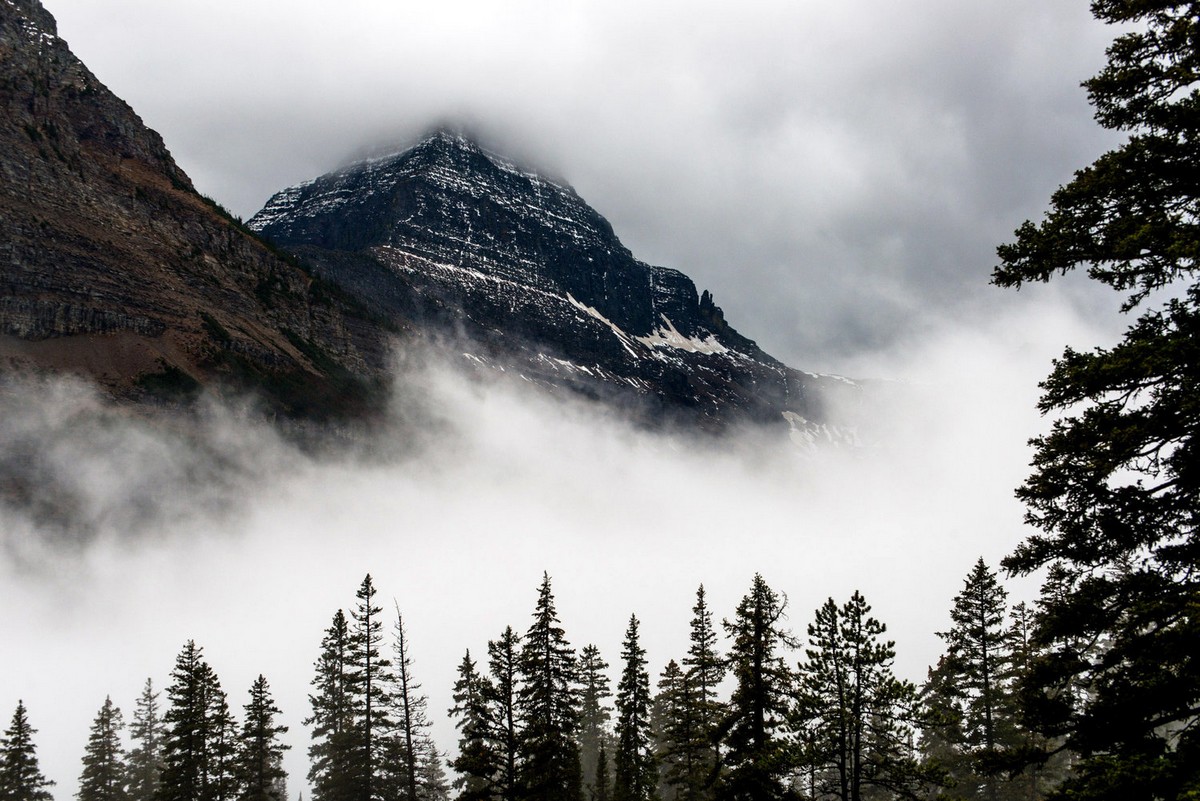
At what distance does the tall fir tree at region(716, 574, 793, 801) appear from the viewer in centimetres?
2338

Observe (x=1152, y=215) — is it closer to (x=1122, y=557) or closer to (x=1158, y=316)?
(x=1158, y=316)

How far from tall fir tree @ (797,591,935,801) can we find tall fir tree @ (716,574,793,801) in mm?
2129

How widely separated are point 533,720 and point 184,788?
55.0ft

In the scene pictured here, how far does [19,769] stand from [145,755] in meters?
16.0

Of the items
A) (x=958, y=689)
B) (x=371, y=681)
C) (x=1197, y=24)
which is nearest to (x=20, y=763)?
(x=371, y=681)

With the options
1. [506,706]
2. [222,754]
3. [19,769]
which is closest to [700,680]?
[506,706]

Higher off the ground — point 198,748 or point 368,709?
point 368,709

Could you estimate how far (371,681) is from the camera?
118ft

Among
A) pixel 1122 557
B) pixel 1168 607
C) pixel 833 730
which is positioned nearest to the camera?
pixel 1168 607

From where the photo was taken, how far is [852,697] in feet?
69.4

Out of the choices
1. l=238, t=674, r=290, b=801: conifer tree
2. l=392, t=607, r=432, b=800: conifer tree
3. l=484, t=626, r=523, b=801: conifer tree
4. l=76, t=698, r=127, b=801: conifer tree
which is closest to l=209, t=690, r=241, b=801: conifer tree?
l=238, t=674, r=290, b=801: conifer tree

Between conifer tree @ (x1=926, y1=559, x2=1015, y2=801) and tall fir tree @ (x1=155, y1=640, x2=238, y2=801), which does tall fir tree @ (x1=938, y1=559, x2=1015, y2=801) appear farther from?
tall fir tree @ (x1=155, y1=640, x2=238, y2=801)

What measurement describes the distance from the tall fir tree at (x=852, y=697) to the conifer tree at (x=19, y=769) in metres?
41.2

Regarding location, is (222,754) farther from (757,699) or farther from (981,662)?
(981,662)
